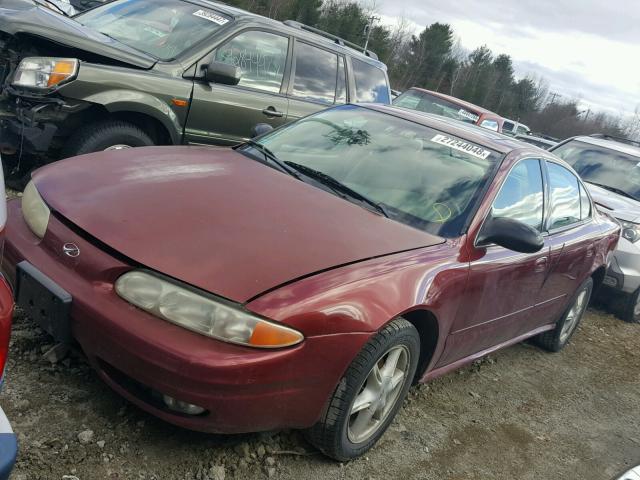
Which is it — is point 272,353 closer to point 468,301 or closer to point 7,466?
point 7,466

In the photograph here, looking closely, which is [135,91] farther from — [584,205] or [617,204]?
[617,204]

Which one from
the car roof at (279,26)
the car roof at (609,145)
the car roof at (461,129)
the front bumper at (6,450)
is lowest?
the front bumper at (6,450)

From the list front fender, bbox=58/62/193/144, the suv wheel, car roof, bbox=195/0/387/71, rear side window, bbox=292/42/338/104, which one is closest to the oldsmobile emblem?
front fender, bbox=58/62/193/144

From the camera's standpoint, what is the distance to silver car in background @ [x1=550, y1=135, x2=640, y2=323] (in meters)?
6.19

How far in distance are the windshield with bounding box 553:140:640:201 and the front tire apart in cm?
569

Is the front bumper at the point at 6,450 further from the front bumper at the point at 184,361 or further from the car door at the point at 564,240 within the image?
the car door at the point at 564,240

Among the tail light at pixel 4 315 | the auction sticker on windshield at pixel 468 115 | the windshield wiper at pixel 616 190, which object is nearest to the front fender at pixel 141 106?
the tail light at pixel 4 315

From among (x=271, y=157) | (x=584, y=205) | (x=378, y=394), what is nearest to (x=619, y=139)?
(x=584, y=205)

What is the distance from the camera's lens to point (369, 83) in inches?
256

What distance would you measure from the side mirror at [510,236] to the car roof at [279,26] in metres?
3.11

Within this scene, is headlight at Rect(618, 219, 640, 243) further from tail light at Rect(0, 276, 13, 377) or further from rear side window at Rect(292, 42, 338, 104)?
tail light at Rect(0, 276, 13, 377)

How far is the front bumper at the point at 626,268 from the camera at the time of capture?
616 cm

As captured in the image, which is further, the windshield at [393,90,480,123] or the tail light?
the windshield at [393,90,480,123]

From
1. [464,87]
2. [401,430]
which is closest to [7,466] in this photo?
[401,430]
